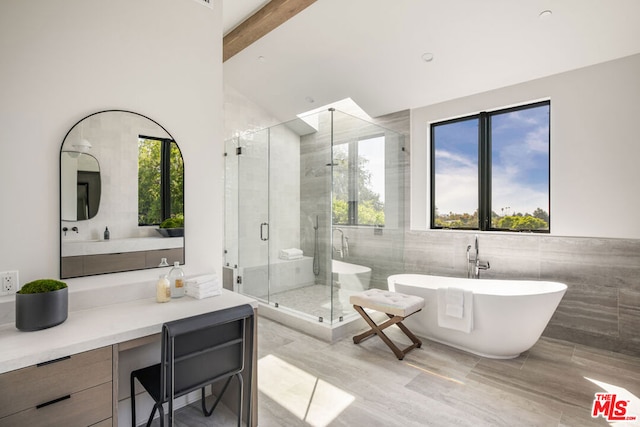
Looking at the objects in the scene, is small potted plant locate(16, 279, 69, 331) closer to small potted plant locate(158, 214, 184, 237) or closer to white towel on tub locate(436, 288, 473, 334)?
small potted plant locate(158, 214, 184, 237)

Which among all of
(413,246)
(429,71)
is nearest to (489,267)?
(413,246)

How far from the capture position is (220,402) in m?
2.18

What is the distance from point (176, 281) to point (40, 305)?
0.67 m

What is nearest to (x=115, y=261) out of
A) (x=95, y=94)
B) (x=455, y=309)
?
(x=95, y=94)

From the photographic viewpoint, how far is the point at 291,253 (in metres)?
4.21

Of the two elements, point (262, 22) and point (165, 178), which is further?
point (262, 22)

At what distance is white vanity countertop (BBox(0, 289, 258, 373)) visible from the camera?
121 centimetres

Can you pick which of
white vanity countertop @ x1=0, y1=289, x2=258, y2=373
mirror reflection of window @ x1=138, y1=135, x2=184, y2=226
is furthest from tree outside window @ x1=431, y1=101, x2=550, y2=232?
mirror reflection of window @ x1=138, y1=135, x2=184, y2=226

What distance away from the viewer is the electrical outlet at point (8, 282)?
1539 mm

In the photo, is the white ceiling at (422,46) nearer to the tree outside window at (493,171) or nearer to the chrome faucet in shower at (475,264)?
the tree outside window at (493,171)

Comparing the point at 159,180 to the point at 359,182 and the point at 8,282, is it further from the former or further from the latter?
the point at 359,182

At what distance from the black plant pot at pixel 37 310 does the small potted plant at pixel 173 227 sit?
0.71 m

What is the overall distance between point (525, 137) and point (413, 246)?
174 centimetres
